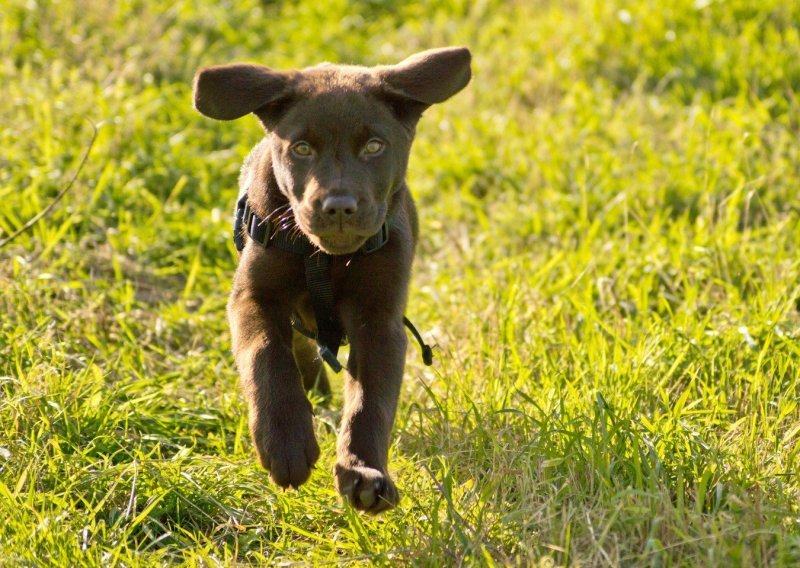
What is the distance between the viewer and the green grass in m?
3.53

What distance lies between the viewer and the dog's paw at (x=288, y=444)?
3.32 m

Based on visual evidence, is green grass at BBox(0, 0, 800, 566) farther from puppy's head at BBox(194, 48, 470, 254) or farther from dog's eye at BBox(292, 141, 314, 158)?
dog's eye at BBox(292, 141, 314, 158)

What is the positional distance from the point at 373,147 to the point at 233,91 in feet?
1.62

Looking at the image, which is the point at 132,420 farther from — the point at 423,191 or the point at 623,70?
the point at 623,70

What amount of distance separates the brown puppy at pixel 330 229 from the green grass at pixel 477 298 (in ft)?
1.20

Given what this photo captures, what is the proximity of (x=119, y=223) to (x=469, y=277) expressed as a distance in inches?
75.5

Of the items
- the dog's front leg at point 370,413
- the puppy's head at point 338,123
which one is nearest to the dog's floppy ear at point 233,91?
the puppy's head at point 338,123

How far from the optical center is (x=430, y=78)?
12.6 ft

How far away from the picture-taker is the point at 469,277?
563 centimetres

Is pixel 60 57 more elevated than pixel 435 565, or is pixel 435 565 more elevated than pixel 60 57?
pixel 60 57

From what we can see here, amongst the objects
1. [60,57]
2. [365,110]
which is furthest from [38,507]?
[60,57]

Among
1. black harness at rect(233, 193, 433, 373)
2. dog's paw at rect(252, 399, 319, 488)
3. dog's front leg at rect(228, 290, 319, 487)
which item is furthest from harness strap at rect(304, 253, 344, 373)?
dog's paw at rect(252, 399, 319, 488)

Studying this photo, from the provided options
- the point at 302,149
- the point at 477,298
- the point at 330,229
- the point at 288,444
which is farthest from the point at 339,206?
the point at 477,298

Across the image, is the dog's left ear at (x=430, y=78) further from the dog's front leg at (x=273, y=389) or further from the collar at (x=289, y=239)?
the dog's front leg at (x=273, y=389)
